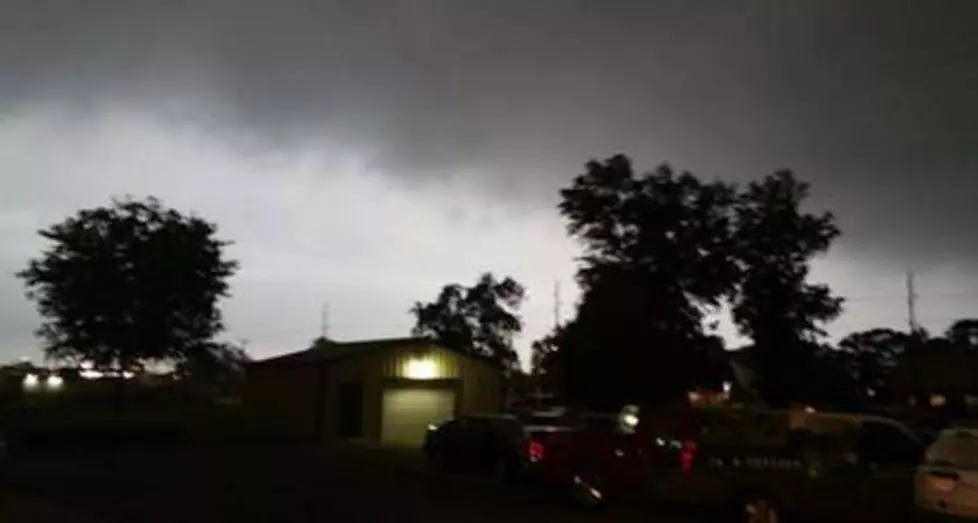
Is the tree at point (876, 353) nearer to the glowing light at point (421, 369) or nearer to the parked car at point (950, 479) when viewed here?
the glowing light at point (421, 369)

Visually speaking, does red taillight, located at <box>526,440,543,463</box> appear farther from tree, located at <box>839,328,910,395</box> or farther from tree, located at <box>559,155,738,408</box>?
tree, located at <box>839,328,910,395</box>

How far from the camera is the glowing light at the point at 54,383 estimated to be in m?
76.1

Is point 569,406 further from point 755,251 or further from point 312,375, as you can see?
point 312,375

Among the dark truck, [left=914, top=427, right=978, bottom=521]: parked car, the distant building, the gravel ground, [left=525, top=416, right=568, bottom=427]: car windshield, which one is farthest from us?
the distant building

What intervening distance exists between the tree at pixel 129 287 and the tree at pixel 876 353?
47299 mm

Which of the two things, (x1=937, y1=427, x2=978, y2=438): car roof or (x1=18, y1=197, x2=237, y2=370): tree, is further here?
(x1=18, y1=197, x2=237, y2=370): tree

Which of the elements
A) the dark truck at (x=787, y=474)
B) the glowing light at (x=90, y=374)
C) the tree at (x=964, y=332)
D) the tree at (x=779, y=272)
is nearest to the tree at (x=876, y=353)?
the tree at (x=964, y=332)

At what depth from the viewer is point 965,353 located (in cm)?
7094

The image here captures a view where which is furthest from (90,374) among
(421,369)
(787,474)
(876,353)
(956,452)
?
(876,353)

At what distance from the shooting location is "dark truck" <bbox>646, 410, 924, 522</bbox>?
1580cm

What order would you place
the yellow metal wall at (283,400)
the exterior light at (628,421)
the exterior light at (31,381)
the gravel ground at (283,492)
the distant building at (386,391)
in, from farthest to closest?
the exterior light at (31,381), the yellow metal wall at (283,400), the distant building at (386,391), the exterior light at (628,421), the gravel ground at (283,492)

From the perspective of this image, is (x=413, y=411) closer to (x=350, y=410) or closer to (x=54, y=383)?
(x=350, y=410)

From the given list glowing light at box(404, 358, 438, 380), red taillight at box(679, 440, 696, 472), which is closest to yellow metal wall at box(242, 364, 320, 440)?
glowing light at box(404, 358, 438, 380)

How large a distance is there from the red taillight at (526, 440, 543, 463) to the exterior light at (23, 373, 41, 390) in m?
67.3
